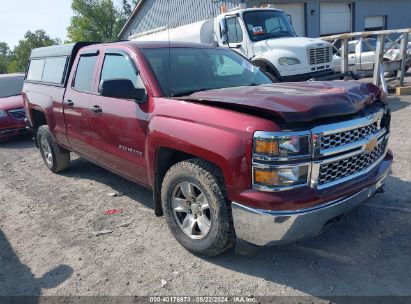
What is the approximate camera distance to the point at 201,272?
313 centimetres

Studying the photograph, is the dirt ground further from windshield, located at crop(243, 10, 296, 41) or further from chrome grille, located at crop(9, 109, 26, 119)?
windshield, located at crop(243, 10, 296, 41)

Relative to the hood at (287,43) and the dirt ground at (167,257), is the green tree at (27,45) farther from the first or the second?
the dirt ground at (167,257)

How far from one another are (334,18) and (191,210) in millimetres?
24057

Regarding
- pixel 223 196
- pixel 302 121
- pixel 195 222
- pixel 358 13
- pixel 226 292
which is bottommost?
pixel 226 292

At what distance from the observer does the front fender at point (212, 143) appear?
2686mm

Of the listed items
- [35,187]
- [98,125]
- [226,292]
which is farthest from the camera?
[35,187]

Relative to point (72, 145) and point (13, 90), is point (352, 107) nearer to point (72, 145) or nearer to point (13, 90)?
point (72, 145)

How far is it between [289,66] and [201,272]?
724cm

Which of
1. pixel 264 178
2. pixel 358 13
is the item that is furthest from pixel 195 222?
pixel 358 13

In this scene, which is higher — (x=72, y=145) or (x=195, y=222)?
(x=72, y=145)

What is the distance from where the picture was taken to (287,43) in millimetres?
9383

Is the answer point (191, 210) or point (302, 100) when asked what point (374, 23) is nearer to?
point (302, 100)

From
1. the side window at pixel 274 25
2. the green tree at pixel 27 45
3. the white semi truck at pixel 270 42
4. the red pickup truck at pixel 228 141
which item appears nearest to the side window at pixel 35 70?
the red pickup truck at pixel 228 141

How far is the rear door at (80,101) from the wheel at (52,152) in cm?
94
